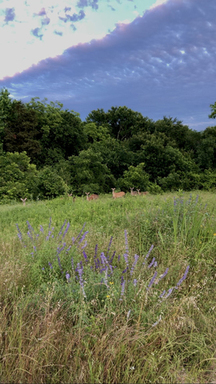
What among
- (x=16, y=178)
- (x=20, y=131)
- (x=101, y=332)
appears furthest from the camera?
(x=20, y=131)

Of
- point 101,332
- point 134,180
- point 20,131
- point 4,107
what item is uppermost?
point 4,107

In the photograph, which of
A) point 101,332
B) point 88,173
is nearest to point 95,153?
point 88,173

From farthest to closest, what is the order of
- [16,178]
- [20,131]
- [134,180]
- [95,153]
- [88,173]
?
[20,131] < [134,180] < [95,153] < [88,173] < [16,178]

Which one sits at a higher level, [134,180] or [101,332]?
[134,180]

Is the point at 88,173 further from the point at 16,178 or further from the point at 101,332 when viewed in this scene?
the point at 101,332

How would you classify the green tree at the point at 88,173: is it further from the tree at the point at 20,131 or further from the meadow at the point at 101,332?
the meadow at the point at 101,332

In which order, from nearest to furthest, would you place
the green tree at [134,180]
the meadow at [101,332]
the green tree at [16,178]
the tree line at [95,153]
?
the meadow at [101,332] → the green tree at [16,178] → the tree line at [95,153] → the green tree at [134,180]

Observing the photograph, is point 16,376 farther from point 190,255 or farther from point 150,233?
point 150,233

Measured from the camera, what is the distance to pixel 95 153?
18875mm

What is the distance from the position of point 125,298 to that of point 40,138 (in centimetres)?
2184

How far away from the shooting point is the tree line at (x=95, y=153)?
1748 centimetres

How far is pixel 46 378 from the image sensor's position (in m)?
1.97

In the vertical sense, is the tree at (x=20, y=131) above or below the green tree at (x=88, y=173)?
above

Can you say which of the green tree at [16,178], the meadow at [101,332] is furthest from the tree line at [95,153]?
the meadow at [101,332]
